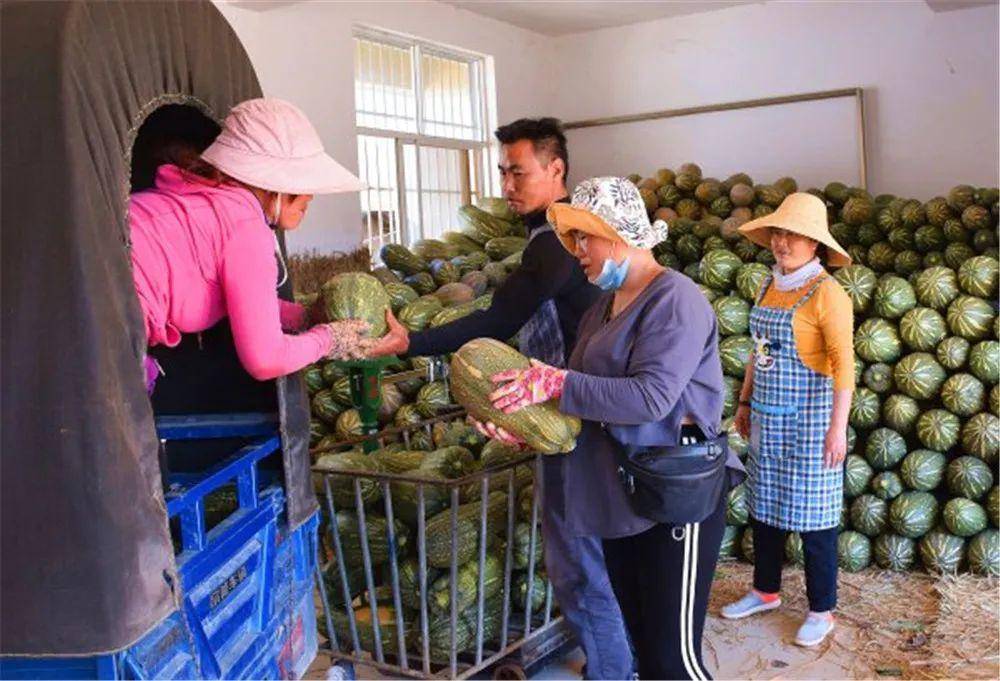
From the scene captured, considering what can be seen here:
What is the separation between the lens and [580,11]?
905 cm

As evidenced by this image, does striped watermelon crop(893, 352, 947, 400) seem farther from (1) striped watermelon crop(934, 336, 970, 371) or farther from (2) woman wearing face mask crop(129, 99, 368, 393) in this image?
(2) woman wearing face mask crop(129, 99, 368, 393)

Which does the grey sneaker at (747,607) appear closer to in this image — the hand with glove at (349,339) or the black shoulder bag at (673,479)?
the black shoulder bag at (673,479)

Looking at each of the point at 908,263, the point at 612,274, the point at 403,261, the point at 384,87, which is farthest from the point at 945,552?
the point at 384,87

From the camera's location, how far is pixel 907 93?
830 cm

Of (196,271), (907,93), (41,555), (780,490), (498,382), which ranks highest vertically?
(907,93)

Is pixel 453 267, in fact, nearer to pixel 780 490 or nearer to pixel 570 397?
pixel 780 490

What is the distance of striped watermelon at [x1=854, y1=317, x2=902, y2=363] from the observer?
189 inches

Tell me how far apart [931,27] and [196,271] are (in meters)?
7.92

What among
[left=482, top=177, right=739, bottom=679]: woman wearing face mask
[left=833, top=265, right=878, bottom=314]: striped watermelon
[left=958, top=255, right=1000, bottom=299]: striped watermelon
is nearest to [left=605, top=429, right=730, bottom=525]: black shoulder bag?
[left=482, top=177, right=739, bottom=679]: woman wearing face mask

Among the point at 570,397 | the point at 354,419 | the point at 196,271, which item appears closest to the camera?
the point at 196,271

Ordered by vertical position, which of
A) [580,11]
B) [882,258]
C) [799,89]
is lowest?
[882,258]

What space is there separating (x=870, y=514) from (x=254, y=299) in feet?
12.2

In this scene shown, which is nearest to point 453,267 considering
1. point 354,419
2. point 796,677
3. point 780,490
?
point 354,419

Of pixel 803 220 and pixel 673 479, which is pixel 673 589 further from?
pixel 803 220
